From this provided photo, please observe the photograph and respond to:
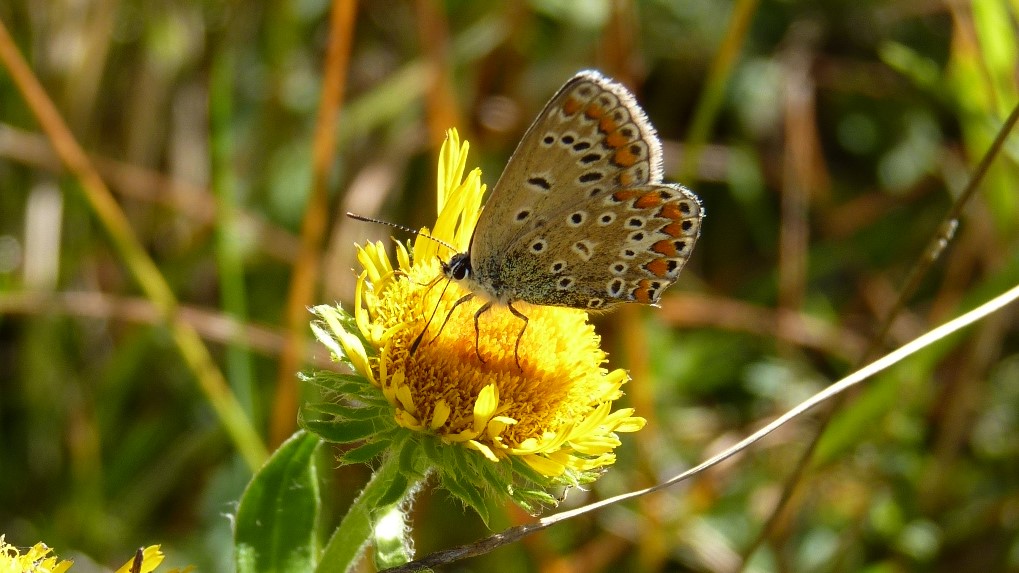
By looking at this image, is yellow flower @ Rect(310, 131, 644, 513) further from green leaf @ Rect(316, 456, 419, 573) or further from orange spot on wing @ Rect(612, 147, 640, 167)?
orange spot on wing @ Rect(612, 147, 640, 167)

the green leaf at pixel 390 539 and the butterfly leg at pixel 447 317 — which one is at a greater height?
the butterfly leg at pixel 447 317

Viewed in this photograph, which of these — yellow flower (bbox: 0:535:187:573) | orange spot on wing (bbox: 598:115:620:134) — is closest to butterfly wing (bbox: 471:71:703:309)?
orange spot on wing (bbox: 598:115:620:134)

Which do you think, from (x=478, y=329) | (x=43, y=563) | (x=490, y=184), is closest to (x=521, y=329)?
(x=478, y=329)

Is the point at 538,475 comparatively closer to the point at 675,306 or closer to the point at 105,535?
the point at 105,535

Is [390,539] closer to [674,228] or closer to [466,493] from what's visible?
[466,493]

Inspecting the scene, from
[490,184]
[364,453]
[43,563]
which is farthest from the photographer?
[490,184]

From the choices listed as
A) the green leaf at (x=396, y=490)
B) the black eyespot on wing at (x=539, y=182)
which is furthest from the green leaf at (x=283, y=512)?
the black eyespot on wing at (x=539, y=182)

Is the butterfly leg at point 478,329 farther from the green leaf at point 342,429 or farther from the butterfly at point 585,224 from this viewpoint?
the green leaf at point 342,429
